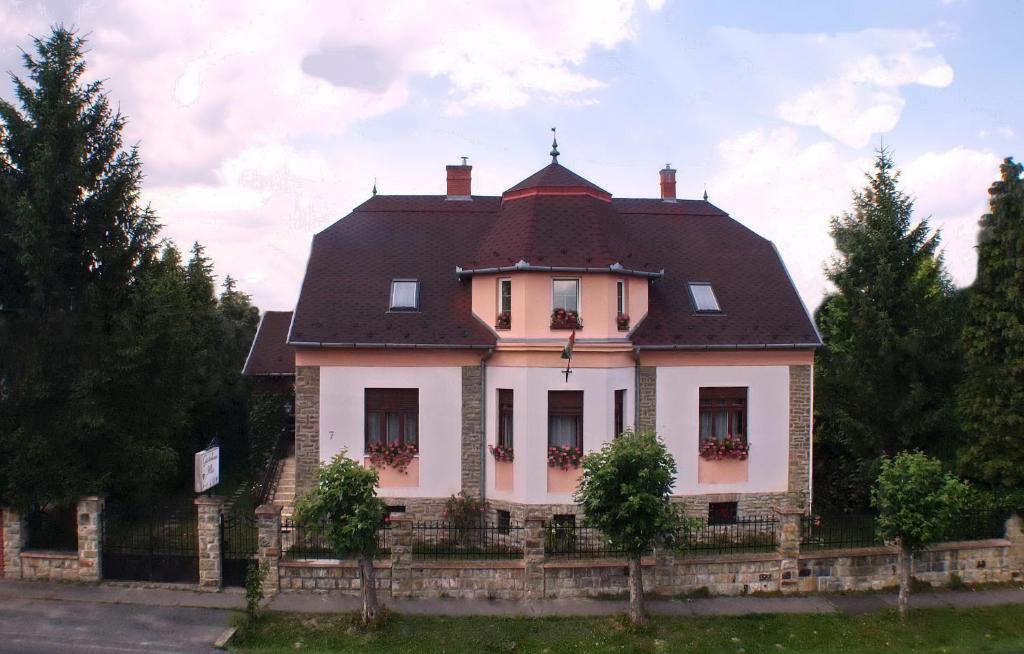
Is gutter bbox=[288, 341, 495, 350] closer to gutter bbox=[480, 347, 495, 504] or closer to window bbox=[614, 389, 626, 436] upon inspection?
gutter bbox=[480, 347, 495, 504]

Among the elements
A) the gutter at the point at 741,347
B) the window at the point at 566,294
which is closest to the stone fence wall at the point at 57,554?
the window at the point at 566,294

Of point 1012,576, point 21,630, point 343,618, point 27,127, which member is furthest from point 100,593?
point 1012,576

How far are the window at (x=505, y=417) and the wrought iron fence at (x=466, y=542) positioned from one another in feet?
6.65

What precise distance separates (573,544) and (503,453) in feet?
10.6

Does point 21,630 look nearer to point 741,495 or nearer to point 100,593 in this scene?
point 100,593

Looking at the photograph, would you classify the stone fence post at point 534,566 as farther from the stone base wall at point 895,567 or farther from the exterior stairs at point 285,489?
the exterior stairs at point 285,489

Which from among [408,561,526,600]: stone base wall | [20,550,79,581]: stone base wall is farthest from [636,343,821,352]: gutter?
[20,550,79,581]: stone base wall

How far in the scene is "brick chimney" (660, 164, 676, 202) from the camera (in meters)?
26.5

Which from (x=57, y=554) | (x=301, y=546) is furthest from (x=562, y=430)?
(x=57, y=554)

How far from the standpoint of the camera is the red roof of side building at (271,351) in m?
27.3

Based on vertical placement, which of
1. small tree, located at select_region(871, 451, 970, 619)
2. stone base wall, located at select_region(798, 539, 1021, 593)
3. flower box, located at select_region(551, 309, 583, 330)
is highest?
flower box, located at select_region(551, 309, 583, 330)

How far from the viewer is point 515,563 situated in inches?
577

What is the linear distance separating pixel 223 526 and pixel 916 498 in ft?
43.5

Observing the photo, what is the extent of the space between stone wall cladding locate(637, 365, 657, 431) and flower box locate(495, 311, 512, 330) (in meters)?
3.58
